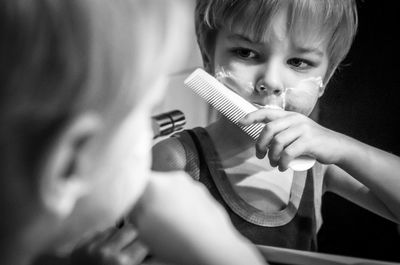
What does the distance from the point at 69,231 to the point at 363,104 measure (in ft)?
1.06

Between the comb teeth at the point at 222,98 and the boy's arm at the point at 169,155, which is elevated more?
the comb teeth at the point at 222,98

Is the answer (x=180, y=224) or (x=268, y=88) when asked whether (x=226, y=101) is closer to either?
(x=268, y=88)

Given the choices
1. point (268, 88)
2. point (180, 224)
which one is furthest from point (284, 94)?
point (180, 224)

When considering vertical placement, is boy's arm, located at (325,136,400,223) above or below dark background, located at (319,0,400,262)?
below

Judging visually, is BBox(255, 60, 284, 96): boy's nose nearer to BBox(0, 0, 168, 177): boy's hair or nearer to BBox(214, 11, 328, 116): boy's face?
BBox(214, 11, 328, 116): boy's face

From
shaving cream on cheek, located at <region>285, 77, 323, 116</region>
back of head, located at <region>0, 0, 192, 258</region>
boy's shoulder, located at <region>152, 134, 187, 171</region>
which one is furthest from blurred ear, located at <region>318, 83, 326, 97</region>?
back of head, located at <region>0, 0, 192, 258</region>

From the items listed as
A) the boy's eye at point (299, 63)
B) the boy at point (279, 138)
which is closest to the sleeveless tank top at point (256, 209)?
the boy at point (279, 138)

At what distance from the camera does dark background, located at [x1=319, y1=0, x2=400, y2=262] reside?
0.46m

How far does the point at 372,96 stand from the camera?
46cm

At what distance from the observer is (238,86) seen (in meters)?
0.44

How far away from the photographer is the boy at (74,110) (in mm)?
213

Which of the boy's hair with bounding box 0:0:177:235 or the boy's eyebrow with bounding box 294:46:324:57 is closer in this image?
the boy's hair with bounding box 0:0:177:235

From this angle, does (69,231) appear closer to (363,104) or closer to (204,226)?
(204,226)

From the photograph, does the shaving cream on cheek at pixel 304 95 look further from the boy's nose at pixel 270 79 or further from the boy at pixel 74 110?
the boy at pixel 74 110
